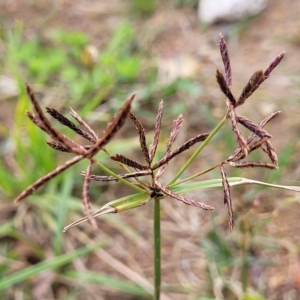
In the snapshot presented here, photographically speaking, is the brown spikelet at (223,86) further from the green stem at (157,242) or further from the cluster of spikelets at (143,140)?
the green stem at (157,242)

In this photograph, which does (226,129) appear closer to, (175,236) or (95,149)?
(175,236)

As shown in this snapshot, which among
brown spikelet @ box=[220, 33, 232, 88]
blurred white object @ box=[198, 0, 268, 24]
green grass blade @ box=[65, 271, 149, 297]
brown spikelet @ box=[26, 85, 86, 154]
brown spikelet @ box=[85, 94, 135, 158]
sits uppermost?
blurred white object @ box=[198, 0, 268, 24]

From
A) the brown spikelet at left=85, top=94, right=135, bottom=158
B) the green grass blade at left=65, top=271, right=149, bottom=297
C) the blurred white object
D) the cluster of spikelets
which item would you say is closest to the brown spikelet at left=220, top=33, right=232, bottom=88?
the cluster of spikelets

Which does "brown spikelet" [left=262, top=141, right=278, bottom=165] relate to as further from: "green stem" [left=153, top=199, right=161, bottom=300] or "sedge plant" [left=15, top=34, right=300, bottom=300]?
"green stem" [left=153, top=199, right=161, bottom=300]

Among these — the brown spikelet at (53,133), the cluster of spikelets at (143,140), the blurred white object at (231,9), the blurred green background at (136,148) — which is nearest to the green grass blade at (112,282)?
the blurred green background at (136,148)

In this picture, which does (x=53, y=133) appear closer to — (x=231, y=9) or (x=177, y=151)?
(x=177, y=151)

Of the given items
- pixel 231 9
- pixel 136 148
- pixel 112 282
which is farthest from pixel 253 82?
pixel 231 9
